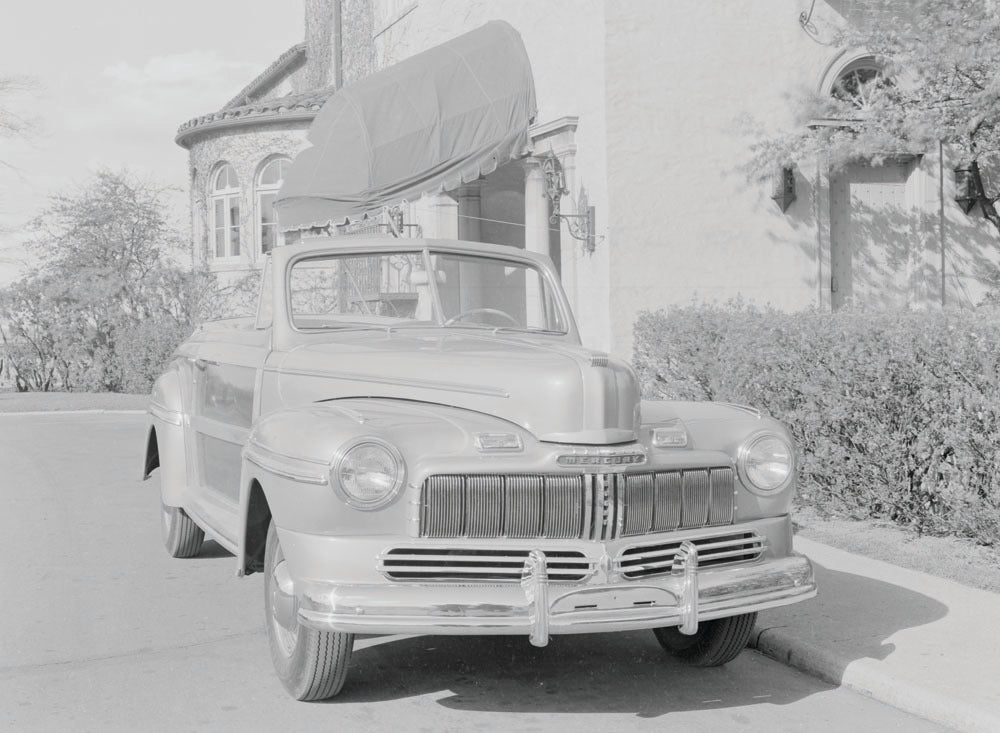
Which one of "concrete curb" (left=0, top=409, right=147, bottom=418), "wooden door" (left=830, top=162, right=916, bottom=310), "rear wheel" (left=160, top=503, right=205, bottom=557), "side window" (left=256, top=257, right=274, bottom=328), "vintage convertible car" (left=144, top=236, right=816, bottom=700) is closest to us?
"vintage convertible car" (left=144, top=236, right=816, bottom=700)

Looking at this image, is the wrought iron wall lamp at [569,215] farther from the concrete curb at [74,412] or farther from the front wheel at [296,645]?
the front wheel at [296,645]

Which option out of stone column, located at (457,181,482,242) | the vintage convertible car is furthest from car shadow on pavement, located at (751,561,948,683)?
stone column, located at (457,181,482,242)

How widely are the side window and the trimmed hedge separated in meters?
3.72

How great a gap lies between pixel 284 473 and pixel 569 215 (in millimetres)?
9493

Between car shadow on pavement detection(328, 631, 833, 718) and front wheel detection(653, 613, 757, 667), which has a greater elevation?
front wheel detection(653, 613, 757, 667)

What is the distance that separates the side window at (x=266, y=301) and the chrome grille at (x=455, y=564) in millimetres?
2016

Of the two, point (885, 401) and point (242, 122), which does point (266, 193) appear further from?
point (885, 401)

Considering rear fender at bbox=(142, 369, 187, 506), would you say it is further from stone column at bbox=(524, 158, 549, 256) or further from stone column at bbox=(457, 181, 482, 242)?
stone column at bbox=(457, 181, 482, 242)

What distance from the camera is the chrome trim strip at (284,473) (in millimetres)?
4095

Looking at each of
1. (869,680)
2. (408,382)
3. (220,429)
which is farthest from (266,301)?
(869,680)

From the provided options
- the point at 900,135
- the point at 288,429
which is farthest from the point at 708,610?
the point at 900,135

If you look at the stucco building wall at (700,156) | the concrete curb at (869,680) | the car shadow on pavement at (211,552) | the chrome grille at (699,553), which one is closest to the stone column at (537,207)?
the stucco building wall at (700,156)

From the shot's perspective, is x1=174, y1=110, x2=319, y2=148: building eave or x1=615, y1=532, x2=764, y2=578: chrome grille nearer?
x1=615, y1=532, x2=764, y2=578: chrome grille

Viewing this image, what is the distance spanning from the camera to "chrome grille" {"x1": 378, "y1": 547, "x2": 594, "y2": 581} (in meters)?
4.04
